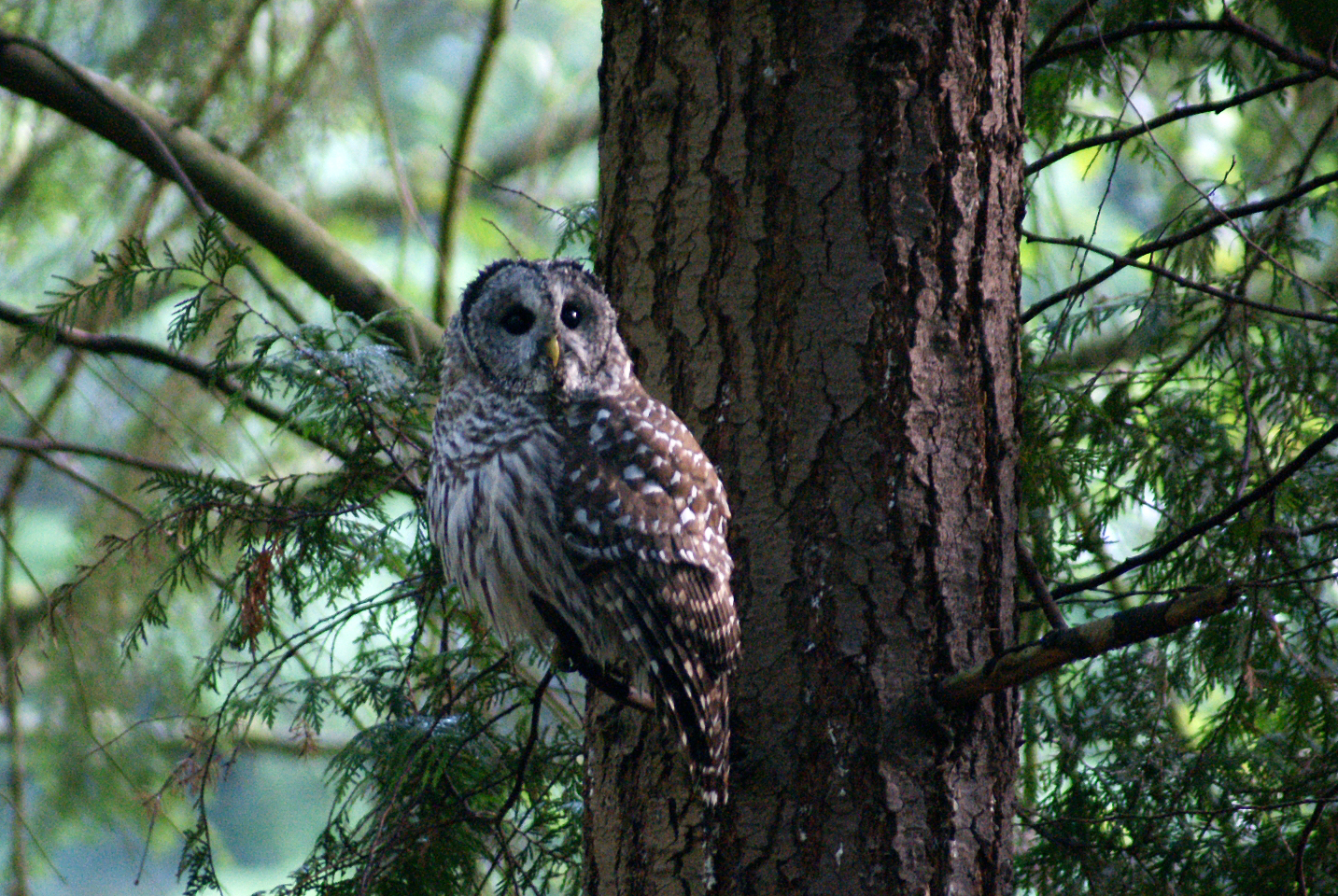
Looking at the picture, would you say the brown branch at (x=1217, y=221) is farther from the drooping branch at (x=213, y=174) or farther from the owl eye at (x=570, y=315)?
the drooping branch at (x=213, y=174)

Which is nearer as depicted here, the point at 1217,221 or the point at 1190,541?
the point at 1217,221

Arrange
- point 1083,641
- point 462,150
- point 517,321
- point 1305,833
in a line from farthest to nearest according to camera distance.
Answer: point 462,150
point 517,321
point 1305,833
point 1083,641

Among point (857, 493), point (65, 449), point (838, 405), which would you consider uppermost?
point (65, 449)

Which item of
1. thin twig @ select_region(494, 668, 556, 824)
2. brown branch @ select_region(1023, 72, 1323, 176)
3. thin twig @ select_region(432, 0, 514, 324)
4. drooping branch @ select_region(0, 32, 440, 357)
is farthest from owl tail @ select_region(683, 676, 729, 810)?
thin twig @ select_region(432, 0, 514, 324)

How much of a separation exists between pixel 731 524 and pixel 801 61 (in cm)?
80

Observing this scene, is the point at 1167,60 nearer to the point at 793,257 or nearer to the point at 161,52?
the point at 793,257

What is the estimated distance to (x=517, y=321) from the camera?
85.5 inches

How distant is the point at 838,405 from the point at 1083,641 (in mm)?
571

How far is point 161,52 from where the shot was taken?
363 centimetres

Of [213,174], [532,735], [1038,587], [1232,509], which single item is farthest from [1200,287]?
[213,174]

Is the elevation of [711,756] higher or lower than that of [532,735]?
lower

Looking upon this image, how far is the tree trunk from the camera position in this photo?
183cm

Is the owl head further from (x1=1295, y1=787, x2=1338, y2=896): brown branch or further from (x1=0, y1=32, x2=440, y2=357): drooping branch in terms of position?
(x1=1295, y1=787, x2=1338, y2=896): brown branch

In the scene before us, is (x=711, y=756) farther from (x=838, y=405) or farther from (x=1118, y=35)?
(x=1118, y=35)
